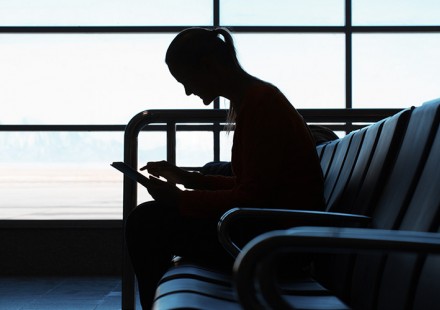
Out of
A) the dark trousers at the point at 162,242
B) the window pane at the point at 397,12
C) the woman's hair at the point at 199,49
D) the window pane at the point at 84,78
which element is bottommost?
the dark trousers at the point at 162,242

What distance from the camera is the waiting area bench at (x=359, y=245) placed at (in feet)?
2.60

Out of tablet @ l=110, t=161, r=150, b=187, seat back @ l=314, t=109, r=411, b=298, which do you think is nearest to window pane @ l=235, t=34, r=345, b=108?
seat back @ l=314, t=109, r=411, b=298

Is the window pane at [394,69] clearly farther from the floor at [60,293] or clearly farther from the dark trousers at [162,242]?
the dark trousers at [162,242]

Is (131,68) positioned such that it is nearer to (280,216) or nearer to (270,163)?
(270,163)

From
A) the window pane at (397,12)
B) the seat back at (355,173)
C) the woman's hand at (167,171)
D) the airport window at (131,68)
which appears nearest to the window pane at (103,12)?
the airport window at (131,68)

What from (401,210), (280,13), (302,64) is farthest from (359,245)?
(280,13)

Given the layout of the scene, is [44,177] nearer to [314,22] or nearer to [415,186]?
[314,22]

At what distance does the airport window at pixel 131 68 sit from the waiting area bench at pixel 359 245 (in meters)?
3.97

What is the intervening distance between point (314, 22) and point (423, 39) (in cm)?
88

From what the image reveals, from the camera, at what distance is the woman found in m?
1.81

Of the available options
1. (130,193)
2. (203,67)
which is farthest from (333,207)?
(130,193)

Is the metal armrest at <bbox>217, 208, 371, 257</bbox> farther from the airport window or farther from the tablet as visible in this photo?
the airport window

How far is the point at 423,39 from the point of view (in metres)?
5.93

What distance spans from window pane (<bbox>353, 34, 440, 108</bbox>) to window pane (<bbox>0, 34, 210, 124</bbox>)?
4.41ft
